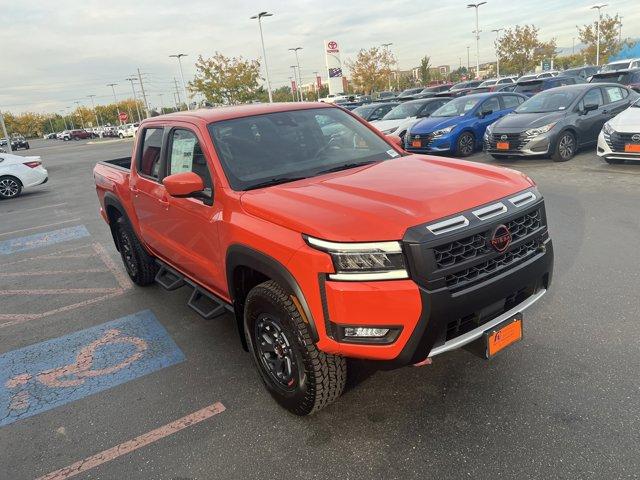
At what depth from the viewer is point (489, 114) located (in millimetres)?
13000

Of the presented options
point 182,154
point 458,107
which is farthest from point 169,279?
point 458,107

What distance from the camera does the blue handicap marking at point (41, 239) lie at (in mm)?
8156

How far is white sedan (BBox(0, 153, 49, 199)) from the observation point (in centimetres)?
1419

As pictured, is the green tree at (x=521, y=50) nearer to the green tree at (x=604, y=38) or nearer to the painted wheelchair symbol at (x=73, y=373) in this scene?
the green tree at (x=604, y=38)

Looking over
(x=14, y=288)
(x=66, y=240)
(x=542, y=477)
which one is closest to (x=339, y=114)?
(x=542, y=477)

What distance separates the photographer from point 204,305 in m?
4.39

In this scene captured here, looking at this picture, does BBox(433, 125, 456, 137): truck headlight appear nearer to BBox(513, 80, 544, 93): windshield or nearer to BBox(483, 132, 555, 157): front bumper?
BBox(483, 132, 555, 157): front bumper

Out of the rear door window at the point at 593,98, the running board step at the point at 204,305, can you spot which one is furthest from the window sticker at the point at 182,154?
the rear door window at the point at 593,98

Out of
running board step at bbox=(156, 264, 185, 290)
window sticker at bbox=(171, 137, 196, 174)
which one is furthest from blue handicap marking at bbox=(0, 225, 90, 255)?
window sticker at bbox=(171, 137, 196, 174)

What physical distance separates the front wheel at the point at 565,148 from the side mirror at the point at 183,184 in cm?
938

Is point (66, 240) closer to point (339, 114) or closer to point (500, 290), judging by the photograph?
point (339, 114)

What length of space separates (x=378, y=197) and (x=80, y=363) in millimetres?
2941

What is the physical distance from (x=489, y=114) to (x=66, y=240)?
10654 mm

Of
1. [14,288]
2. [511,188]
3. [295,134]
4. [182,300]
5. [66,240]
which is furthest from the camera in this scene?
[66,240]
